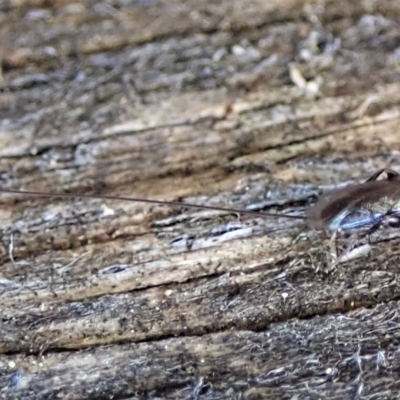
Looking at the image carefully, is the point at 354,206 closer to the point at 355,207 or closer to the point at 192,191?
the point at 355,207

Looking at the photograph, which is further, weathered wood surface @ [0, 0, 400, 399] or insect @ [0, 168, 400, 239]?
insect @ [0, 168, 400, 239]

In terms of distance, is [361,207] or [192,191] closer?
[361,207]

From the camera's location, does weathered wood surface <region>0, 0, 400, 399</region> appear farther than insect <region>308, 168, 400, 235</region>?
No

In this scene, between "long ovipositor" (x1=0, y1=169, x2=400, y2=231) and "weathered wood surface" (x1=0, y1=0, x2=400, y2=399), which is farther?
"long ovipositor" (x1=0, y1=169, x2=400, y2=231)

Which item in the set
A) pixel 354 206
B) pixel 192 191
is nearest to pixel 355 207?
pixel 354 206

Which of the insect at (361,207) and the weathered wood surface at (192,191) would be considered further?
the insect at (361,207)
